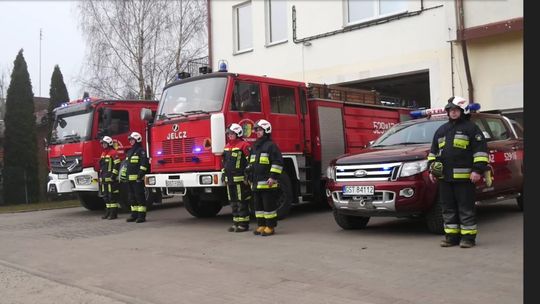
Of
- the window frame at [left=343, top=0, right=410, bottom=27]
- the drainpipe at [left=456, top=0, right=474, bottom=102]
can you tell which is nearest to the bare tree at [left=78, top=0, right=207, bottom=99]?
the window frame at [left=343, top=0, right=410, bottom=27]

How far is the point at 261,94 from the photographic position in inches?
406

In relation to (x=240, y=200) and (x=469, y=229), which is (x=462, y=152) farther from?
(x=240, y=200)

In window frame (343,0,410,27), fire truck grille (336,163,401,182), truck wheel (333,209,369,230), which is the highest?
window frame (343,0,410,27)

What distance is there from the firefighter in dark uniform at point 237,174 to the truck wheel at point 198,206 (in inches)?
97.9

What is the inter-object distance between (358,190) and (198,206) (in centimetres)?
481

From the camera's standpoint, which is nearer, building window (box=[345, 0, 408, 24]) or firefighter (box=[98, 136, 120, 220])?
firefighter (box=[98, 136, 120, 220])

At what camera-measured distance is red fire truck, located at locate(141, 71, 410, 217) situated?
962 centimetres

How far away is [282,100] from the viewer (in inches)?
424

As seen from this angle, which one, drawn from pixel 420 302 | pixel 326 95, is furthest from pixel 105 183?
pixel 420 302

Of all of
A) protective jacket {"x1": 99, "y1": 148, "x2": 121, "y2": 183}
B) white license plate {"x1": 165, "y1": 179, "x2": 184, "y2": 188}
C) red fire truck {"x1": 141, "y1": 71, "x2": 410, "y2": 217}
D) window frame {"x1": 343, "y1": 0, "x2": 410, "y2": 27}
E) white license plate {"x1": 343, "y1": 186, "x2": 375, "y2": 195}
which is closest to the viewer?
white license plate {"x1": 343, "y1": 186, "x2": 375, "y2": 195}

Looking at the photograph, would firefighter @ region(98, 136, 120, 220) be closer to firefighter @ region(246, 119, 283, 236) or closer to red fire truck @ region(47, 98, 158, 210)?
red fire truck @ region(47, 98, 158, 210)

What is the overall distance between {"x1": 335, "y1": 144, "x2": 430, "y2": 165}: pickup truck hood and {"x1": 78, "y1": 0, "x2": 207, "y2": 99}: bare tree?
70.9 ft

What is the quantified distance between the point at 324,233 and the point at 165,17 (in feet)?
74.1

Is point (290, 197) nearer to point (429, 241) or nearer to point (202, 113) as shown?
point (202, 113)
